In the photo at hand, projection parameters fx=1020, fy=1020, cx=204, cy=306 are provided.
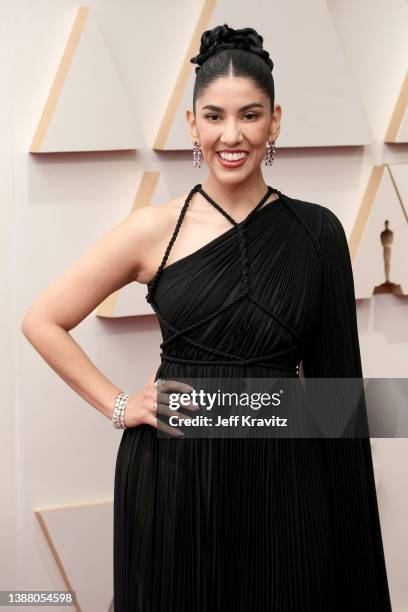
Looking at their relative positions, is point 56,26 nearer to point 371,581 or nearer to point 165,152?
point 165,152

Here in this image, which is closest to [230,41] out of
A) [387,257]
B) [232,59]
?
[232,59]

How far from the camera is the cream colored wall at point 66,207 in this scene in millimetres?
2508

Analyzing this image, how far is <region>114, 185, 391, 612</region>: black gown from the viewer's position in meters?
1.80

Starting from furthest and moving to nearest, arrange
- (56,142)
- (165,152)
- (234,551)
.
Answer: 1. (165,152)
2. (56,142)
3. (234,551)

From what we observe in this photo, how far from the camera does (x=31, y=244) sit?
→ 2535 mm

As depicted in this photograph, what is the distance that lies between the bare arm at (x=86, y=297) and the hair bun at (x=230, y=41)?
12.6 inches

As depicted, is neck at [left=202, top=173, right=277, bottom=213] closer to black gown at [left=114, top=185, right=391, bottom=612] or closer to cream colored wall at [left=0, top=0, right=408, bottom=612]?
black gown at [left=114, top=185, right=391, bottom=612]

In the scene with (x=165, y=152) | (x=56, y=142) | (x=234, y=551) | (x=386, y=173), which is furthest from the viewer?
(x=386, y=173)

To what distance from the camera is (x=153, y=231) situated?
192cm

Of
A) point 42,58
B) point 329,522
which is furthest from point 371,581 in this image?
point 42,58

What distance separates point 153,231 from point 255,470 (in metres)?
0.48

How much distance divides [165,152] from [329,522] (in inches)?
46.9

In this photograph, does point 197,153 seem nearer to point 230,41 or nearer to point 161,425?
point 230,41


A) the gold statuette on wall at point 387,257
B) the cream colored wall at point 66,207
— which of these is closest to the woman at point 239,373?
the cream colored wall at point 66,207
